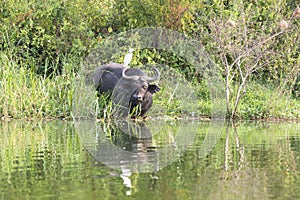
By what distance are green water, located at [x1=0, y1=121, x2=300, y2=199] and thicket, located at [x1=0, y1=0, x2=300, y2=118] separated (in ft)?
16.0

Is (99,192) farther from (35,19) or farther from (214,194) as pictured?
(35,19)

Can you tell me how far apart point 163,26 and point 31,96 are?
4584 millimetres

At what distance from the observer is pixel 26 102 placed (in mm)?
13047

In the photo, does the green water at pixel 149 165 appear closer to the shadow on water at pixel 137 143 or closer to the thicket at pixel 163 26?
the shadow on water at pixel 137 143

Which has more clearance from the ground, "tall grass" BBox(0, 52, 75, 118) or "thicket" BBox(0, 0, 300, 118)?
"thicket" BBox(0, 0, 300, 118)

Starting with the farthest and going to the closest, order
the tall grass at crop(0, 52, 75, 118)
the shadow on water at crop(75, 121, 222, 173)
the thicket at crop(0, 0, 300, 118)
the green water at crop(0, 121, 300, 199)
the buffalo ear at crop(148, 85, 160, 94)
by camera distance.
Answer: the thicket at crop(0, 0, 300, 118)
the buffalo ear at crop(148, 85, 160, 94)
the tall grass at crop(0, 52, 75, 118)
the shadow on water at crop(75, 121, 222, 173)
the green water at crop(0, 121, 300, 199)

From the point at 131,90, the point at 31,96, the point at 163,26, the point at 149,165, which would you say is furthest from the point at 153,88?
the point at 149,165

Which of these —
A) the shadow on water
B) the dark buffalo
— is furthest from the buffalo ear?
the shadow on water

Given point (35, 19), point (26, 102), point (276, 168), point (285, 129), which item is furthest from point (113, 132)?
point (35, 19)

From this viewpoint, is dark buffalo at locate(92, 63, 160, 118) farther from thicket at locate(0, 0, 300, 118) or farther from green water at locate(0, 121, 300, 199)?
green water at locate(0, 121, 300, 199)

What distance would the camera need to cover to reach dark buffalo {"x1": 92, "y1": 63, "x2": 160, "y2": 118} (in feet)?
42.5

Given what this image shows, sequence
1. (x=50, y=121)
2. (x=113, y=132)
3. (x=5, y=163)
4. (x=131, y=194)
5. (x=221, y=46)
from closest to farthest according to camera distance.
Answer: (x=131, y=194) < (x=5, y=163) < (x=113, y=132) < (x=50, y=121) < (x=221, y=46)

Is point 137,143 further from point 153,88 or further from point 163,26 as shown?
point 163,26

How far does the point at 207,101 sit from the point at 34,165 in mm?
9217
